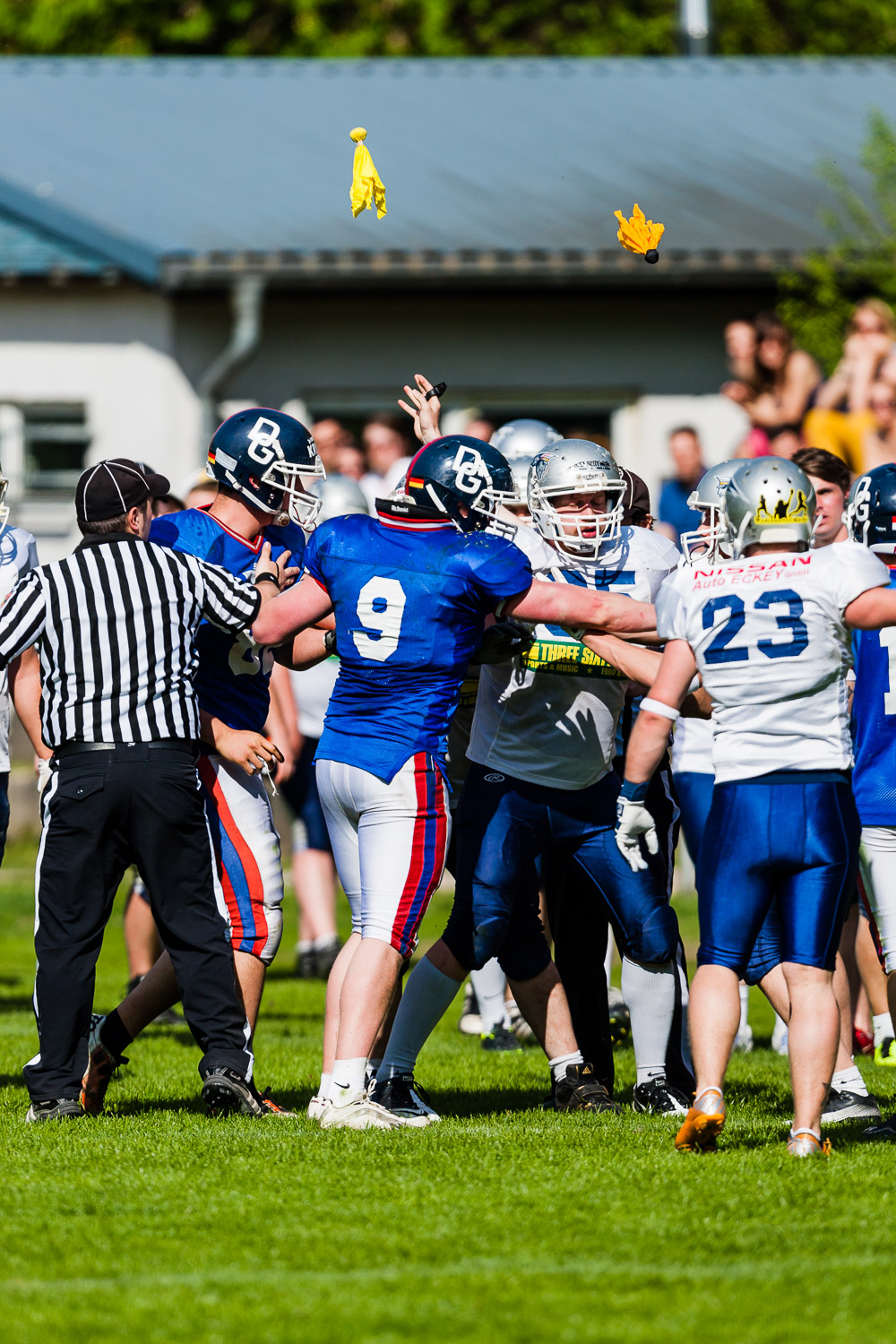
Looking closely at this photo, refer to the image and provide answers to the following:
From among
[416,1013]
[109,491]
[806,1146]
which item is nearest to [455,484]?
[109,491]

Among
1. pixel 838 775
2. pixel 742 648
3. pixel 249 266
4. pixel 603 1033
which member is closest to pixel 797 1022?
pixel 838 775

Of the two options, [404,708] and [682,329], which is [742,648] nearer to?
[404,708]

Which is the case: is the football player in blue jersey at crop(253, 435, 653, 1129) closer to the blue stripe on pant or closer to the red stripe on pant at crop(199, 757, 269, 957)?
the red stripe on pant at crop(199, 757, 269, 957)

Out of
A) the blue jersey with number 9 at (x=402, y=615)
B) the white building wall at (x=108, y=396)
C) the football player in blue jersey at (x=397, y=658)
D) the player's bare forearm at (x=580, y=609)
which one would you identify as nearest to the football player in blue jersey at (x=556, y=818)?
the player's bare forearm at (x=580, y=609)

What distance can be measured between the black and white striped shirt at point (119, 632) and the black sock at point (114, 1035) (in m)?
0.99

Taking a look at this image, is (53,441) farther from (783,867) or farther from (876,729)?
(783,867)

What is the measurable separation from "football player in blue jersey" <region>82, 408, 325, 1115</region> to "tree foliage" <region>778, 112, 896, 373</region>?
32.3ft

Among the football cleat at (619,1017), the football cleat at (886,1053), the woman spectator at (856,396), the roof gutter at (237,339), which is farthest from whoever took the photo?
the roof gutter at (237,339)

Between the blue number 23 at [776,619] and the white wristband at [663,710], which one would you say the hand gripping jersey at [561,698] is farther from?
the blue number 23 at [776,619]

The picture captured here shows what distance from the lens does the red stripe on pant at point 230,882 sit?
6242 mm

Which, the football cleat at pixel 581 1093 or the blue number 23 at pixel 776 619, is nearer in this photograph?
the blue number 23 at pixel 776 619

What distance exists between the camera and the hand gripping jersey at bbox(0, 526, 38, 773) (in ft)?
21.2

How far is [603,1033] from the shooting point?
668 centimetres

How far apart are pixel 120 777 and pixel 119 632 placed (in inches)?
18.2
